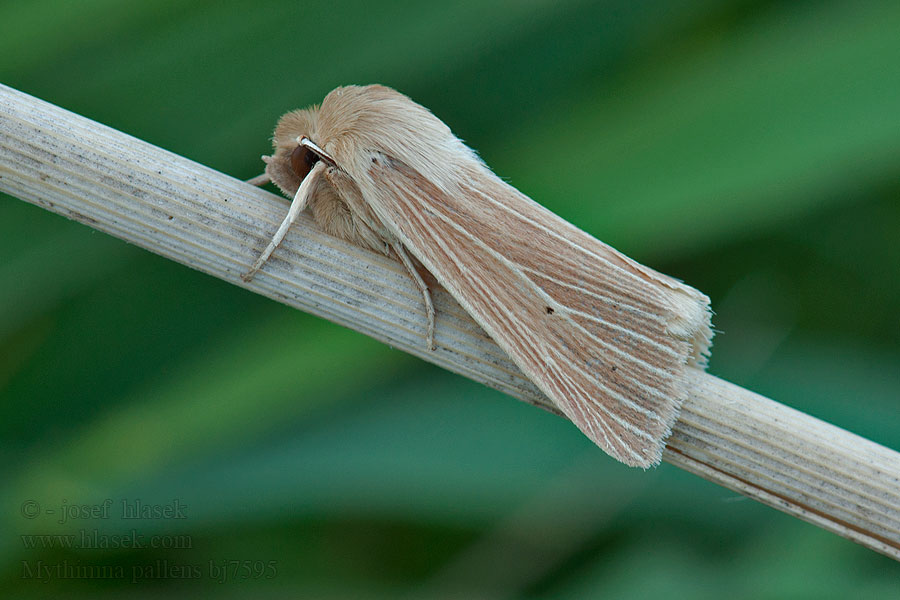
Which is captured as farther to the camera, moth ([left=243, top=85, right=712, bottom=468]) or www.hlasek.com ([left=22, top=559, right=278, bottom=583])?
www.hlasek.com ([left=22, top=559, right=278, bottom=583])

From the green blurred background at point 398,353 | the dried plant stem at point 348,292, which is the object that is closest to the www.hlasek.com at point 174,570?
the green blurred background at point 398,353

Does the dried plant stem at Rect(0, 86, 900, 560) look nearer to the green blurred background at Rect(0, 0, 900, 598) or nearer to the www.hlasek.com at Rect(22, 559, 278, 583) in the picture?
the green blurred background at Rect(0, 0, 900, 598)

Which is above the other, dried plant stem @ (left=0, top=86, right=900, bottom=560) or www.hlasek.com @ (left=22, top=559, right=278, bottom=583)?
dried plant stem @ (left=0, top=86, right=900, bottom=560)

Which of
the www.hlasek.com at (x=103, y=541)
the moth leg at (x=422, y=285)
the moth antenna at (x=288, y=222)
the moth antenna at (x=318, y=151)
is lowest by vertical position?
the www.hlasek.com at (x=103, y=541)

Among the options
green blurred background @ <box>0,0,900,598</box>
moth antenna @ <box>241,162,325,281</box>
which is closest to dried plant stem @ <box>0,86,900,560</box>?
moth antenna @ <box>241,162,325,281</box>

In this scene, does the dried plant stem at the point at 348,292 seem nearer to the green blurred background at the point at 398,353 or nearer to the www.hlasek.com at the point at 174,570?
the green blurred background at the point at 398,353

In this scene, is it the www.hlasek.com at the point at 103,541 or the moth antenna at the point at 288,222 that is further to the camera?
the www.hlasek.com at the point at 103,541

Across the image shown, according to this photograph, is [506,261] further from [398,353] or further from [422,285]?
[398,353]
